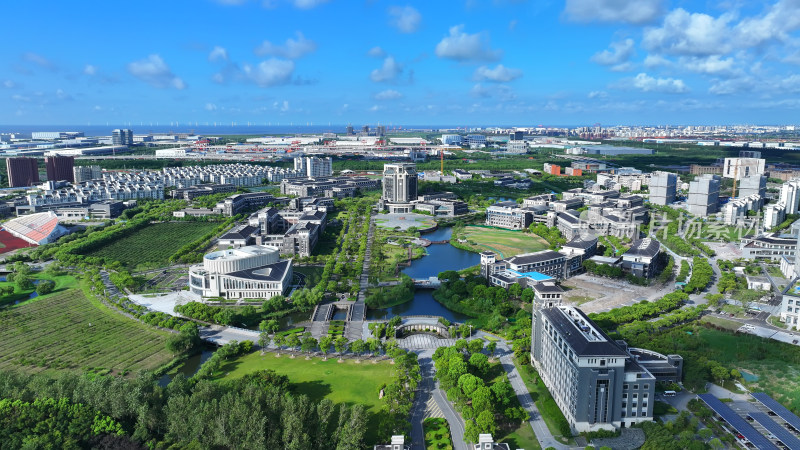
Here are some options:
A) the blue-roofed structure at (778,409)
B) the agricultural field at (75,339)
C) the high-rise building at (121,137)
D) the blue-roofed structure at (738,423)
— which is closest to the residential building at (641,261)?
the blue-roofed structure at (778,409)

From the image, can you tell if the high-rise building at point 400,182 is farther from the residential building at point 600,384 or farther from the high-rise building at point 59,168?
the high-rise building at point 59,168

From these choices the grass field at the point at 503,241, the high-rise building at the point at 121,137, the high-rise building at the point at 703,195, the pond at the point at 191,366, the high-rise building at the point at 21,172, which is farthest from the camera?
the high-rise building at the point at 121,137

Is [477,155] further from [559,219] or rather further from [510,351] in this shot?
[510,351]

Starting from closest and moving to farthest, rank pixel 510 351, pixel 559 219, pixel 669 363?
1. pixel 669 363
2. pixel 510 351
3. pixel 559 219

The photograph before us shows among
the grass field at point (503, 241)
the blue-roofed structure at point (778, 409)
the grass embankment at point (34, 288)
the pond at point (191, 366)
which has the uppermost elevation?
the grass field at point (503, 241)

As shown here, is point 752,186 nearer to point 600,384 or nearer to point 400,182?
point 400,182

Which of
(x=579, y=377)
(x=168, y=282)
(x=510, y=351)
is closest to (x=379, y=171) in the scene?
(x=168, y=282)
